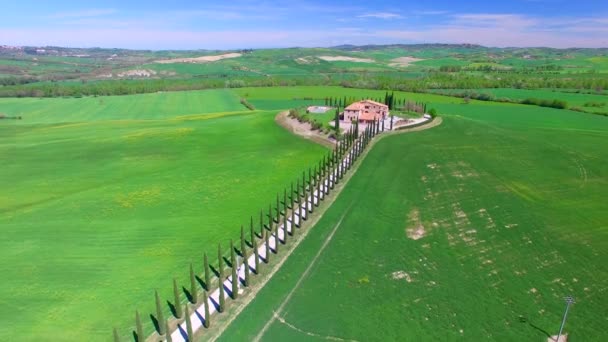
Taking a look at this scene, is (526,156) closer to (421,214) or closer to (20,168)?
(421,214)

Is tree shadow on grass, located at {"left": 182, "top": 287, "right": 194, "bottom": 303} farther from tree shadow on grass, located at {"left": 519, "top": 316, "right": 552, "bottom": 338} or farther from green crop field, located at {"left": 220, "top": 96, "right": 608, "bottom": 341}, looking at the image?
tree shadow on grass, located at {"left": 519, "top": 316, "right": 552, "bottom": 338}

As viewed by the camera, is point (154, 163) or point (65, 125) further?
point (65, 125)

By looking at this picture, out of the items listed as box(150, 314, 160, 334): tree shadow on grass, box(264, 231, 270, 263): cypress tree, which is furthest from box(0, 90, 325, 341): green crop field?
box(264, 231, 270, 263): cypress tree

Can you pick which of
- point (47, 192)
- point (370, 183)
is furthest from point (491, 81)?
point (47, 192)

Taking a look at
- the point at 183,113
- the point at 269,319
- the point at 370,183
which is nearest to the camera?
the point at 269,319

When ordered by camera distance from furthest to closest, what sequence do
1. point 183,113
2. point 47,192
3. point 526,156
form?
1. point 183,113
2. point 526,156
3. point 47,192

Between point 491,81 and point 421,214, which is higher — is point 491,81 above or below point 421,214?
above

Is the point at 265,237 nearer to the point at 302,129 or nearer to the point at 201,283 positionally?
the point at 201,283
